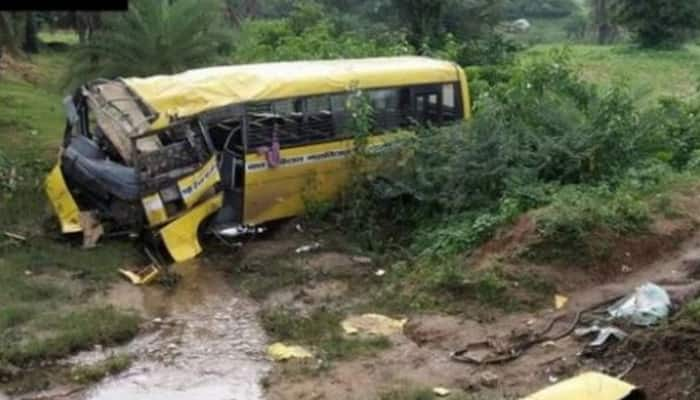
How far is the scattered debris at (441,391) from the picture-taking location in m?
7.46

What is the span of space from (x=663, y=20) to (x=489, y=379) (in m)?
25.1

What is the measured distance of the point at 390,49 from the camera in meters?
17.8

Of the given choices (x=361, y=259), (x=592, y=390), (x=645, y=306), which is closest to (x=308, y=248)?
(x=361, y=259)

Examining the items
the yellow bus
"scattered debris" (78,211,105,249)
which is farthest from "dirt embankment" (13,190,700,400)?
"scattered debris" (78,211,105,249)

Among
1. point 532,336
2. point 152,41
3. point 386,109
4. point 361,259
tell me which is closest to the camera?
point 532,336

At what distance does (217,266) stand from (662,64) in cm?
1958

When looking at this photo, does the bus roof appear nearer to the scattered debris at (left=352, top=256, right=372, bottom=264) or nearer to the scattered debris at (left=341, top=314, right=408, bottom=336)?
the scattered debris at (left=352, top=256, right=372, bottom=264)

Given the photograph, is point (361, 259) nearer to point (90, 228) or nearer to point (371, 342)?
point (371, 342)

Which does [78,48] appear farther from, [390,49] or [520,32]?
[520,32]

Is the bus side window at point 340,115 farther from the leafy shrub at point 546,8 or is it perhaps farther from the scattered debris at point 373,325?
the leafy shrub at point 546,8

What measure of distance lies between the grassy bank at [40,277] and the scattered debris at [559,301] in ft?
14.0

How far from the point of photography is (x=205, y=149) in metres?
11.7

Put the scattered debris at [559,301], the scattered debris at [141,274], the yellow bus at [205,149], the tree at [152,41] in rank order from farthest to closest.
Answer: the tree at [152,41] < the yellow bus at [205,149] < the scattered debris at [141,274] < the scattered debris at [559,301]

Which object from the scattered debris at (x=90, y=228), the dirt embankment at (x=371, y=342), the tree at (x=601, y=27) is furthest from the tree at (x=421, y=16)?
the tree at (x=601, y=27)
